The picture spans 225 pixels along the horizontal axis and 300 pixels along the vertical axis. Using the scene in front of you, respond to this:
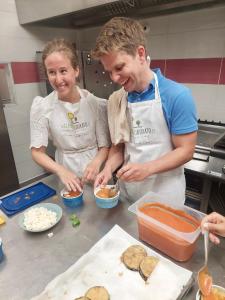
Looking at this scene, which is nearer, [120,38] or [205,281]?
[205,281]

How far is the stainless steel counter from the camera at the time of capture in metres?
0.70

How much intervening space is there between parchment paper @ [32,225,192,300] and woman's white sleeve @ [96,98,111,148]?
2.31 ft

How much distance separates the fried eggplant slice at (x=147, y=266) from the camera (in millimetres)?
681

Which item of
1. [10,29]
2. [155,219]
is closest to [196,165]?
[155,219]

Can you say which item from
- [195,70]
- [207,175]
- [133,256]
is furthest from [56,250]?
[195,70]

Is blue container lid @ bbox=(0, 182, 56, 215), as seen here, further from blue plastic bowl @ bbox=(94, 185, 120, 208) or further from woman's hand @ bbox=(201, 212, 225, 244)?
woman's hand @ bbox=(201, 212, 225, 244)

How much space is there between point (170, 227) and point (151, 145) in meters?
0.46

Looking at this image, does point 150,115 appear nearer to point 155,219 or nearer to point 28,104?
point 155,219

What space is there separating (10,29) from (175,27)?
160 cm

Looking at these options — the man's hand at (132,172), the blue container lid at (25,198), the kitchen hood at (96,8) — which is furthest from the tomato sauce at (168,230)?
the kitchen hood at (96,8)

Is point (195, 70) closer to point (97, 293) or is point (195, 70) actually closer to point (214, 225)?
point (214, 225)

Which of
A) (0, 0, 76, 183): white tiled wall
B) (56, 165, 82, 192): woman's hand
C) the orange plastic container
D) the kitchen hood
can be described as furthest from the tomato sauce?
(0, 0, 76, 183): white tiled wall

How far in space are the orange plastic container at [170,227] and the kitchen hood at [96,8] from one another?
1.41 meters

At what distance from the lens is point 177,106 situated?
97 cm
